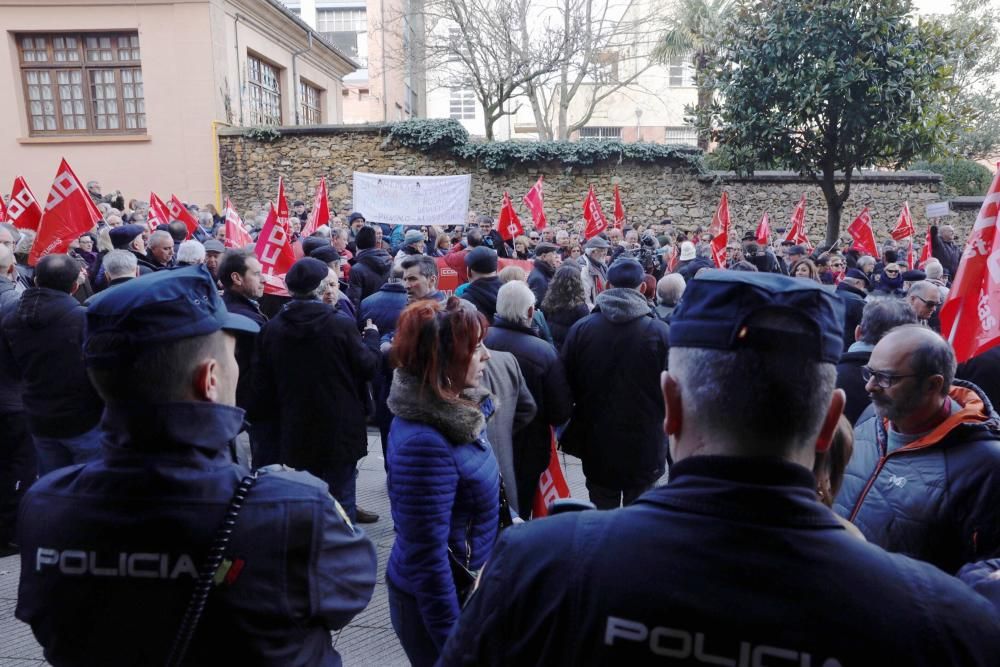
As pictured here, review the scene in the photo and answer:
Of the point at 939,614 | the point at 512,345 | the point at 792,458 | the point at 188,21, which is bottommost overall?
the point at 512,345

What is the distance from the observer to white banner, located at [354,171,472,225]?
14297 millimetres

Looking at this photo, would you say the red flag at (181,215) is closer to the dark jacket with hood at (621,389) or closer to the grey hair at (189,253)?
the grey hair at (189,253)

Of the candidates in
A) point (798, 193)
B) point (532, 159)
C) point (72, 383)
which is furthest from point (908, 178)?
point (72, 383)

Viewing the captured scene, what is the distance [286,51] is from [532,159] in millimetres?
8855

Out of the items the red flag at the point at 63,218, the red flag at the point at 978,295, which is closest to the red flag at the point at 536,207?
the red flag at the point at 63,218

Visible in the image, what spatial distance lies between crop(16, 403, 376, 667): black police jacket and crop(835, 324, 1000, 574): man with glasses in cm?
170

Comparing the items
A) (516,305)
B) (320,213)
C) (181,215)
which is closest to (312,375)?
(516,305)

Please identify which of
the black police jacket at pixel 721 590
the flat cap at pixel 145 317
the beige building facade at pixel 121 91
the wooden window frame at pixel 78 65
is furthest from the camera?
the wooden window frame at pixel 78 65

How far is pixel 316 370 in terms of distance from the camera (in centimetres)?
436

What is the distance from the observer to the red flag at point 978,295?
10.3 ft

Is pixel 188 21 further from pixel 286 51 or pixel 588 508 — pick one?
pixel 588 508

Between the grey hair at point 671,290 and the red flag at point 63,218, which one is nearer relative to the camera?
the grey hair at point 671,290

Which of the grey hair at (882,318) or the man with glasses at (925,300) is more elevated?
the grey hair at (882,318)

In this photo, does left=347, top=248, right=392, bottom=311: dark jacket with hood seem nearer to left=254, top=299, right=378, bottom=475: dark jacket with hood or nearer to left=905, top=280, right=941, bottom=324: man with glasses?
left=254, top=299, right=378, bottom=475: dark jacket with hood
